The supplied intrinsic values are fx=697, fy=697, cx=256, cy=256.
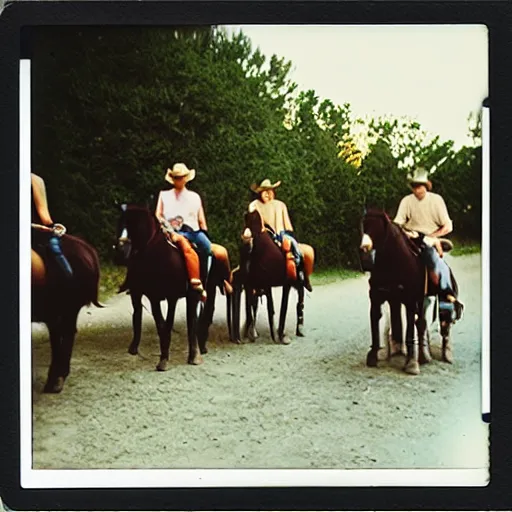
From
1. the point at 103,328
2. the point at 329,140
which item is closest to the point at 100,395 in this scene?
the point at 103,328

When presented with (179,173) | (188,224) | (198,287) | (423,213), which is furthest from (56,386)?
(423,213)

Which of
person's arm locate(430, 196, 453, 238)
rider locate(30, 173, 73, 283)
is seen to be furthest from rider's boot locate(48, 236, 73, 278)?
person's arm locate(430, 196, 453, 238)

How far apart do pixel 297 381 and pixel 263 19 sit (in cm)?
100

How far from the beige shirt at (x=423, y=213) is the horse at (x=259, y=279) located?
0.35 meters

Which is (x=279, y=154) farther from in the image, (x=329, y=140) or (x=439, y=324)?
(x=439, y=324)

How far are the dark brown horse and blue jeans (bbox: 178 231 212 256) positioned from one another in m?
0.43

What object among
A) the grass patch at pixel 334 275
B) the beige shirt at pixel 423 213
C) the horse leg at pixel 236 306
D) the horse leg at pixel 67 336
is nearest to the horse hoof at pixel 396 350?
the grass patch at pixel 334 275

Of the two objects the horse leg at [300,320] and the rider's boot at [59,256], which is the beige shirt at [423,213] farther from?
the rider's boot at [59,256]

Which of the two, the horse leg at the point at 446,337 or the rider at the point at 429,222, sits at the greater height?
the rider at the point at 429,222

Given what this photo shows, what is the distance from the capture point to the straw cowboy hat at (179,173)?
1930 millimetres

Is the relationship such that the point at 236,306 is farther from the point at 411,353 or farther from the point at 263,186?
the point at 411,353

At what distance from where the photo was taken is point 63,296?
194cm

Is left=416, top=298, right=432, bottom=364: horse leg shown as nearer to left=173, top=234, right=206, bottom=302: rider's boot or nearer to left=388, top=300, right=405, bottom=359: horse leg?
left=388, top=300, right=405, bottom=359: horse leg

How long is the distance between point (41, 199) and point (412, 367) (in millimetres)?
1124
